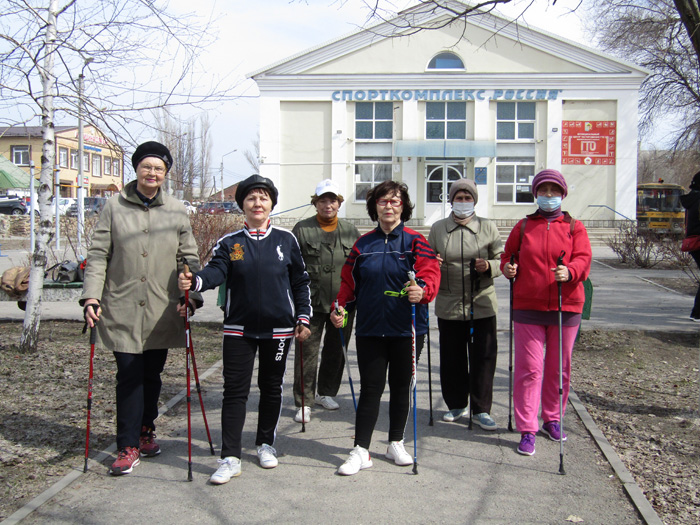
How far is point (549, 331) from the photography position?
5.06m

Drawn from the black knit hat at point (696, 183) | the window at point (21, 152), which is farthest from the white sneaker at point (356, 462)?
the window at point (21, 152)

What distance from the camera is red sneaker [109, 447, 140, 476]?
14.4ft

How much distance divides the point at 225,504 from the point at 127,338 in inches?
50.5

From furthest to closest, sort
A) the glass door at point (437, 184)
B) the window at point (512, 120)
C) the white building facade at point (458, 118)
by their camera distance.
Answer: the glass door at point (437, 184), the window at point (512, 120), the white building facade at point (458, 118)

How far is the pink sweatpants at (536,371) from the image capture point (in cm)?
489

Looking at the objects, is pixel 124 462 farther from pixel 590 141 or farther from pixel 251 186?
pixel 590 141

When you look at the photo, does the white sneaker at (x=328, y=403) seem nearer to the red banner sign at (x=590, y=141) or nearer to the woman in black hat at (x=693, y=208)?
the woman in black hat at (x=693, y=208)

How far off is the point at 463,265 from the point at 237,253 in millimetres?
1911

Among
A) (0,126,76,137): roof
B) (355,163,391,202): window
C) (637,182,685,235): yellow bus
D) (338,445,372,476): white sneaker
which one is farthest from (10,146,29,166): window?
(637,182,685,235): yellow bus

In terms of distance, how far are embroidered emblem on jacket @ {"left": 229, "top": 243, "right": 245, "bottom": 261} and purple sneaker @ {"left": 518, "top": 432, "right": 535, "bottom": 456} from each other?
242 cm

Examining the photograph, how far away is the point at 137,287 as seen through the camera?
4531 mm

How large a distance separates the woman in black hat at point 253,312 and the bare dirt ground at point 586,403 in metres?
1.24

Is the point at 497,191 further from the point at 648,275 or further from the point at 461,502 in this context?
the point at 461,502

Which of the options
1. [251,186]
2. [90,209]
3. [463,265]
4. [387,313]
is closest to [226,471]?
[387,313]
